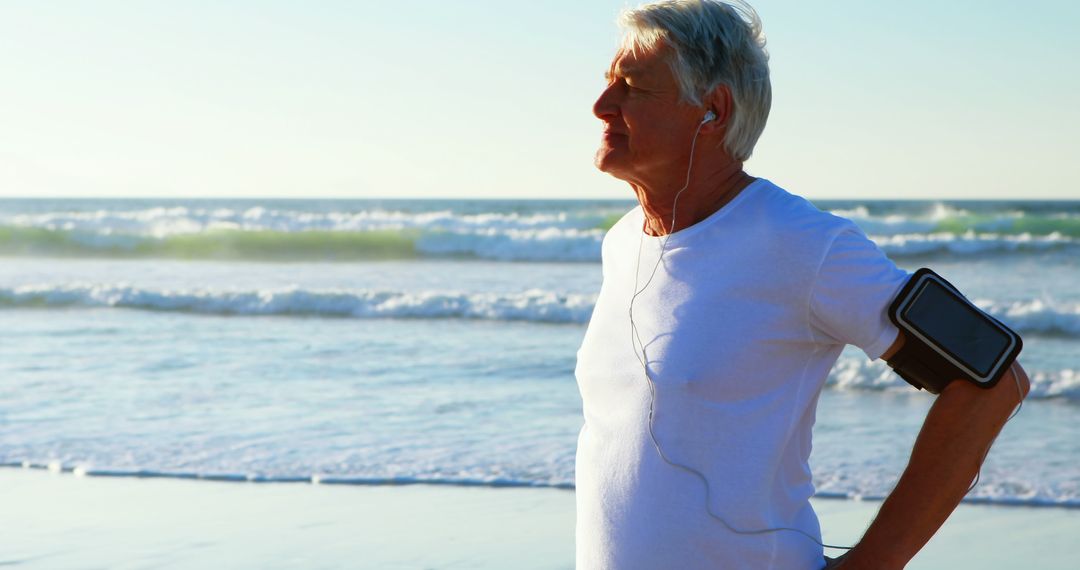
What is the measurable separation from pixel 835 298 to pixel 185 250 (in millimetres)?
21237

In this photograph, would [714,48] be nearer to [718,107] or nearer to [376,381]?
[718,107]

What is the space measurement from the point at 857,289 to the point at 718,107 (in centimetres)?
33

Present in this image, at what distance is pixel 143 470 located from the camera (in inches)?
208

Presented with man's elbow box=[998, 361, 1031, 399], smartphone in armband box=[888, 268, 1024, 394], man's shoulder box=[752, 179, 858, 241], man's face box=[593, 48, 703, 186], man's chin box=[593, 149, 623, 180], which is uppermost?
man's face box=[593, 48, 703, 186]

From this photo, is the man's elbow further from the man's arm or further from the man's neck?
the man's neck

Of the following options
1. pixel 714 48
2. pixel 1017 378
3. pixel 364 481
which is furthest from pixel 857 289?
pixel 364 481

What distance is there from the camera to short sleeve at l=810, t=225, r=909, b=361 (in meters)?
1.35

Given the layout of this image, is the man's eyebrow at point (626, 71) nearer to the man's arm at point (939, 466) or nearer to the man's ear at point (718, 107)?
the man's ear at point (718, 107)

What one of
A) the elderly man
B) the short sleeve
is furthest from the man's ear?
the short sleeve

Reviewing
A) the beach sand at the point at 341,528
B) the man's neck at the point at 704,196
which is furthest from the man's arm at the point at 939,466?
the beach sand at the point at 341,528

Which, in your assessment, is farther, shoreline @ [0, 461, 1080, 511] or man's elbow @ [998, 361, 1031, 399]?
shoreline @ [0, 461, 1080, 511]

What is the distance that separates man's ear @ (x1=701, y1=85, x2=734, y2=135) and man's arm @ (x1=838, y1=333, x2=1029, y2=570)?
1.24 feet

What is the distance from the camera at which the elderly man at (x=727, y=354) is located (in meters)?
1.39

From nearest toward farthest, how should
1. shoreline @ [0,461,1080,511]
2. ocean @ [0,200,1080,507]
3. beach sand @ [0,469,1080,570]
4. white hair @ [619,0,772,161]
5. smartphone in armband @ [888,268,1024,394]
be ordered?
smartphone in armband @ [888,268,1024,394] → white hair @ [619,0,772,161] → beach sand @ [0,469,1080,570] → shoreline @ [0,461,1080,511] → ocean @ [0,200,1080,507]
